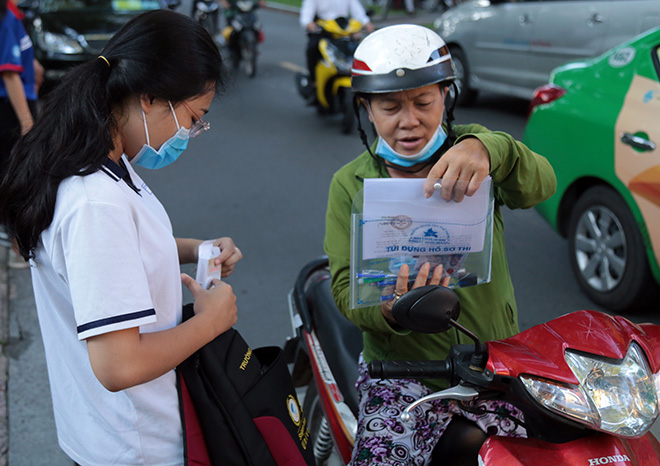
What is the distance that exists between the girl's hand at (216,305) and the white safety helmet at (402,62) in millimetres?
736

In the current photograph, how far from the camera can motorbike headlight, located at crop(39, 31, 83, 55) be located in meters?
9.10

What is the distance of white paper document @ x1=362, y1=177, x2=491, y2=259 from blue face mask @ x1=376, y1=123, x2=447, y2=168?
0.38m

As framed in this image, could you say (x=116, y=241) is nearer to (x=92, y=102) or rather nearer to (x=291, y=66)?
(x=92, y=102)

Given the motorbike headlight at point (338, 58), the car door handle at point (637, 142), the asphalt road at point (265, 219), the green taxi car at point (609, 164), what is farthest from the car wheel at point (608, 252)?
the motorbike headlight at point (338, 58)

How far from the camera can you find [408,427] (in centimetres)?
Answer: 188

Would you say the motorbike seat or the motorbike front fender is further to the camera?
the motorbike seat

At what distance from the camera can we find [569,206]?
170 inches

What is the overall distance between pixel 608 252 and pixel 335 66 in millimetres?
5014

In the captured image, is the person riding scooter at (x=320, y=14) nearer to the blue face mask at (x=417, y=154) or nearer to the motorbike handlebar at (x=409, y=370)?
the blue face mask at (x=417, y=154)

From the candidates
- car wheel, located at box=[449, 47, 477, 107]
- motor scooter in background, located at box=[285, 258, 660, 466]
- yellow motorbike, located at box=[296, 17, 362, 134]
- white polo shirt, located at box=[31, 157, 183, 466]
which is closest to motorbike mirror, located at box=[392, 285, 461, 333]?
motor scooter in background, located at box=[285, 258, 660, 466]

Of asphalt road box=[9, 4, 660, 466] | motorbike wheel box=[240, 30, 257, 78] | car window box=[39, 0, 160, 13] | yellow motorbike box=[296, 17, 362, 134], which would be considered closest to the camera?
asphalt road box=[9, 4, 660, 466]

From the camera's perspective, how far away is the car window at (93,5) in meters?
9.72

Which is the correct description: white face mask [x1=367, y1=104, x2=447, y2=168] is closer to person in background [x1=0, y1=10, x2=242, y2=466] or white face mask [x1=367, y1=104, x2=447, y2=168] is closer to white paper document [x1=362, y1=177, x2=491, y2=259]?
white paper document [x1=362, y1=177, x2=491, y2=259]

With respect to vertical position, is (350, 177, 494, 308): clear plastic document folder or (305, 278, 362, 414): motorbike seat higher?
(350, 177, 494, 308): clear plastic document folder
